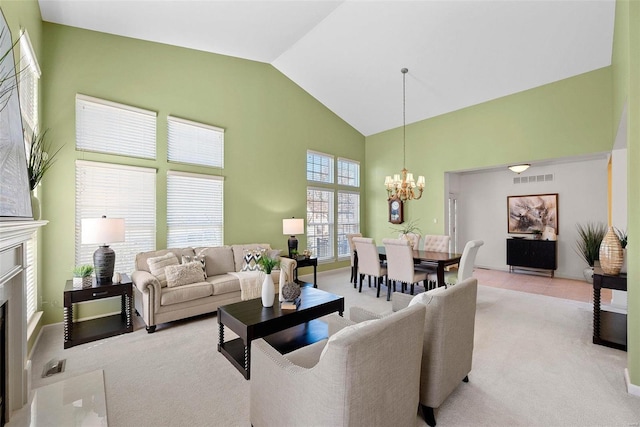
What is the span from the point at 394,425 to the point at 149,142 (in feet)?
14.9

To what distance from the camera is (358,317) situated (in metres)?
2.23

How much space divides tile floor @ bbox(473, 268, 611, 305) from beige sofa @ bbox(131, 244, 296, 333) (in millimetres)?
4281

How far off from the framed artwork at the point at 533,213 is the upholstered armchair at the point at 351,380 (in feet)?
21.8

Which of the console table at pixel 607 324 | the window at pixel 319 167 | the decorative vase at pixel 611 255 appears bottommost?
the console table at pixel 607 324

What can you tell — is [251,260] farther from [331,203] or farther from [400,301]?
[331,203]

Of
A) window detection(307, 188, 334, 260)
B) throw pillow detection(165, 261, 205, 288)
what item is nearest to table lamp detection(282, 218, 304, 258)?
window detection(307, 188, 334, 260)

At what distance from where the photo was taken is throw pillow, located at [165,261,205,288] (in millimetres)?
3584

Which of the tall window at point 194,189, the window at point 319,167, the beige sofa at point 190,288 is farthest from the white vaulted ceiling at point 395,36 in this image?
the beige sofa at point 190,288

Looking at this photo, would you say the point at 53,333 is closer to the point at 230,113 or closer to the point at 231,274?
the point at 231,274

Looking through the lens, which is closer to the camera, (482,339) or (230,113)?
(482,339)

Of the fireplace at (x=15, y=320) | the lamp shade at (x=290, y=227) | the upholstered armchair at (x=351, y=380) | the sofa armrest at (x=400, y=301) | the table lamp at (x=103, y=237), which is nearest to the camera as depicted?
the upholstered armchair at (x=351, y=380)

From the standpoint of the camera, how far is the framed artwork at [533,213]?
21.0 feet

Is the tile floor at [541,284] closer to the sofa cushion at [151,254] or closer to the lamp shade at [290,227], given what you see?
the lamp shade at [290,227]

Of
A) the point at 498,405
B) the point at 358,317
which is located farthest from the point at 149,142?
the point at 498,405
